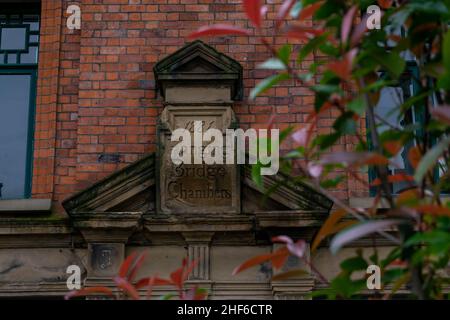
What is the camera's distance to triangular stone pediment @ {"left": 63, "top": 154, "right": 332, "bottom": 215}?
6566mm

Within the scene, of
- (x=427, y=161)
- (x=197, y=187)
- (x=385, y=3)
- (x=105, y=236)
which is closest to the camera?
(x=427, y=161)

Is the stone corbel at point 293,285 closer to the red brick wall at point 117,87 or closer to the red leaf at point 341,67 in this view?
the red brick wall at point 117,87

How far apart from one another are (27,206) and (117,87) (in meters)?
1.29

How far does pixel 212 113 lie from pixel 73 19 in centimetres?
169

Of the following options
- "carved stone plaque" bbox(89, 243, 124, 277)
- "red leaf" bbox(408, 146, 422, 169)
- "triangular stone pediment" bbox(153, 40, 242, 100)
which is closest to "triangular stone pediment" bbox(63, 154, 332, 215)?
"carved stone plaque" bbox(89, 243, 124, 277)

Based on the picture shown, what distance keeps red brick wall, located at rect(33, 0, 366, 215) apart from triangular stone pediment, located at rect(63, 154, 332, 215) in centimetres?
35

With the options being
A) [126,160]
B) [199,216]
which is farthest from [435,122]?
[126,160]

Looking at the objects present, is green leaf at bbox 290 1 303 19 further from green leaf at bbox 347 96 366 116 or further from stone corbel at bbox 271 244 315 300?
stone corbel at bbox 271 244 315 300

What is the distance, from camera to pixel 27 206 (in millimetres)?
6973

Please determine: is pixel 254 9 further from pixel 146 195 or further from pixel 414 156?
pixel 146 195

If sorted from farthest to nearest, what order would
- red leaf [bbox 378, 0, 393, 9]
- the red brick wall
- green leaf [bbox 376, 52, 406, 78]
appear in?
the red brick wall < red leaf [bbox 378, 0, 393, 9] < green leaf [bbox 376, 52, 406, 78]

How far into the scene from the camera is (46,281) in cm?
680

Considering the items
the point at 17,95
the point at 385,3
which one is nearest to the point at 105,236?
the point at 17,95

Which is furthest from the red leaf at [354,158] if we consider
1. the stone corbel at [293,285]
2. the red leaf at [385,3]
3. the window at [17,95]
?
the window at [17,95]
